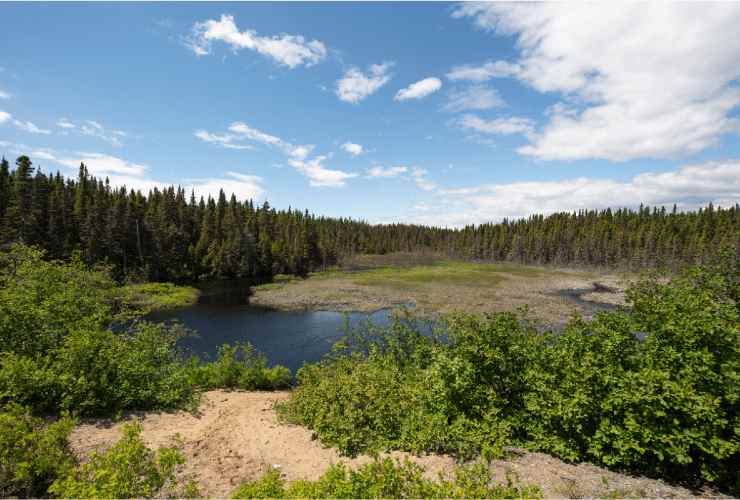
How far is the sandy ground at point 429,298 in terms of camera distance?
1999 inches

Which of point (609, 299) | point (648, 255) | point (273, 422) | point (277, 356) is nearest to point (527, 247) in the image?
point (648, 255)

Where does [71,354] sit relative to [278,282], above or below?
above

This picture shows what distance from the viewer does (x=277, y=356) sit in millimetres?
31281

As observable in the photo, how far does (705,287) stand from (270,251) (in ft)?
317

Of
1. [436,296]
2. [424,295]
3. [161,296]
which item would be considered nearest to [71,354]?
[161,296]

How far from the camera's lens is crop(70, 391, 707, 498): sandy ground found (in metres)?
8.24

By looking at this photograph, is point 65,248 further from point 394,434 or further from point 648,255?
point 648,255

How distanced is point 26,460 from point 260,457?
6.04 m

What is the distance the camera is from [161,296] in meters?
59.0

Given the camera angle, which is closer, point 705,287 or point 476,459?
point 476,459

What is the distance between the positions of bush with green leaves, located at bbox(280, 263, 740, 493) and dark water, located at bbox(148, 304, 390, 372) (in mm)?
15118

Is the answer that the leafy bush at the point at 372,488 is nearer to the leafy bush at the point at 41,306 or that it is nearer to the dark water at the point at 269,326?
the leafy bush at the point at 41,306

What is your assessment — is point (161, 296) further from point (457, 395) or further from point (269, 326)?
point (457, 395)

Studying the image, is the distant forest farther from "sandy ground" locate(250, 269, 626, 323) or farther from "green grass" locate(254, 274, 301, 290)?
"sandy ground" locate(250, 269, 626, 323)
